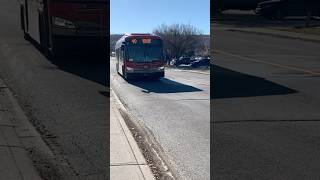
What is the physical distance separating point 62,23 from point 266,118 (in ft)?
19.5

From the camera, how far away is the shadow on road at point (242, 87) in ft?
42.0

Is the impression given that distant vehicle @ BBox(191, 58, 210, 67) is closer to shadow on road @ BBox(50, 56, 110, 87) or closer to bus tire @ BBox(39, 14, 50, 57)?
shadow on road @ BBox(50, 56, 110, 87)

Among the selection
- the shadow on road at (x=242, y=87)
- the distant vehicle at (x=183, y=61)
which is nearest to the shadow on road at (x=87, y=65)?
the distant vehicle at (x=183, y=61)

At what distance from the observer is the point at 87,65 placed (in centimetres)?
536

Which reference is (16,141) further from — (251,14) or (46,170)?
(251,14)

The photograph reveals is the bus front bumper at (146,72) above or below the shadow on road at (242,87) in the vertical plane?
above

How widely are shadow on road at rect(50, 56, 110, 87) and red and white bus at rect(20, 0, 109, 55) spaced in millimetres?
130

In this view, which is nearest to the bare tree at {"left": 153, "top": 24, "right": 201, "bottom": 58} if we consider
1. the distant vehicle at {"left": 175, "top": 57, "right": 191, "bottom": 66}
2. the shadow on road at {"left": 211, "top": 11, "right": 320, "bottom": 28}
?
the distant vehicle at {"left": 175, "top": 57, "right": 191, "bottom": 66}

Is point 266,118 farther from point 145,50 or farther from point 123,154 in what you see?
point 145,50

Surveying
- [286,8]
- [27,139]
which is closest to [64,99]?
[27,139]

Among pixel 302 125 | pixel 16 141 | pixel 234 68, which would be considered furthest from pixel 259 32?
pixel 16 141

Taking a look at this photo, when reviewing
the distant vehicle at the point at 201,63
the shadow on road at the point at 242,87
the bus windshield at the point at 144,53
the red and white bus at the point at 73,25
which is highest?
the red and white bus at the point at 73,25

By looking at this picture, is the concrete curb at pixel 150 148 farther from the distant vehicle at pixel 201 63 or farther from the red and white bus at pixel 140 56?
the distant vehicle at pixel 201 63

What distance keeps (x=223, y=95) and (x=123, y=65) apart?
28.3 ft
